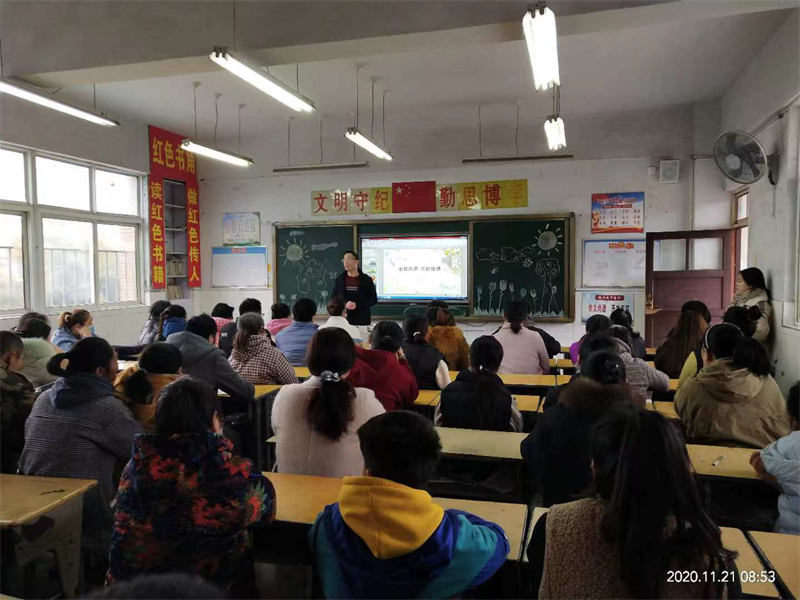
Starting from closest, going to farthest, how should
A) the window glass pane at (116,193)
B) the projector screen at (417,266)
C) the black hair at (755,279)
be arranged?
the black hair at (755,279), the window glass pane at (116,193), the projector screen at (417,266)

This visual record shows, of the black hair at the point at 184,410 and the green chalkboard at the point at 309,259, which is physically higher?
the green chalkboard at the point at 309,259

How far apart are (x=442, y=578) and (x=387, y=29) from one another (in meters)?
3.25

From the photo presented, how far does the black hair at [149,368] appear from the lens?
93.4 inches

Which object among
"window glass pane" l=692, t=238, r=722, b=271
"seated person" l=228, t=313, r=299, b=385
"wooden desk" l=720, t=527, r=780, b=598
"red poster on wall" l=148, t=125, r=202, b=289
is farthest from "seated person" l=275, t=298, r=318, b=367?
"window glass pane" l=692, t=238, r=722, b=271

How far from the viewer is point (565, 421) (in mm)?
1984

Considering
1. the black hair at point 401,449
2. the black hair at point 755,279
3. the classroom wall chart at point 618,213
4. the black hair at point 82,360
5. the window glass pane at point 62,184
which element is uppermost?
the window glass pane at point 62,184

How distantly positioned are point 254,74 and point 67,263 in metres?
4.13

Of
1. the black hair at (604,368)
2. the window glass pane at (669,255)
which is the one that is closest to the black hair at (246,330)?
the black hair at (604,368)

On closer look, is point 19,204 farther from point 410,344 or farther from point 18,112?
point 410,344

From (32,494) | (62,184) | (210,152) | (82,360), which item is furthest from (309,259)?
(32,494)

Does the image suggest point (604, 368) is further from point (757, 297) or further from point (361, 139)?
point (361, 139)

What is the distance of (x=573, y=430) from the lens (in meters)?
1.96

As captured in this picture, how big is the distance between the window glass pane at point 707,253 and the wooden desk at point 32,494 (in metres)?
6.42

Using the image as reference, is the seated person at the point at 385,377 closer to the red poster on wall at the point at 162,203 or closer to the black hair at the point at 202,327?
the black hair at the point at 202,327
